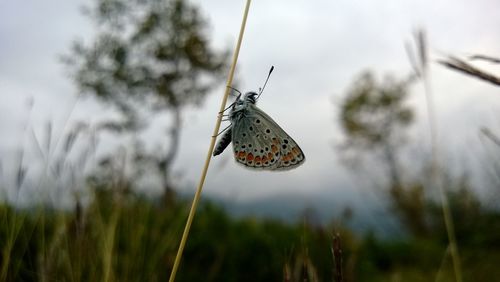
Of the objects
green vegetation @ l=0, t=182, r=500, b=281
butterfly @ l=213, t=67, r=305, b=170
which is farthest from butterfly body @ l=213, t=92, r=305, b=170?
green vegetation @ l=0, t=182, r=500, b=281

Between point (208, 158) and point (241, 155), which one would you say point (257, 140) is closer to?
point (241, 155)

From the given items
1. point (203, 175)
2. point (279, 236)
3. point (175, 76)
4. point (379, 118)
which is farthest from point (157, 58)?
point (203, 175)

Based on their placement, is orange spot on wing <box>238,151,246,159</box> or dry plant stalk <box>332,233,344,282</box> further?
orange spot on wing <box>238,151,246,159</box>

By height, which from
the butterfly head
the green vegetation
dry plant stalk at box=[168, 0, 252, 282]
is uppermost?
the butterfly head

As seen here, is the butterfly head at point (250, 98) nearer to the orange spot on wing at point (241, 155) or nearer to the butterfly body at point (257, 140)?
the butterfly body at point (257, 140)

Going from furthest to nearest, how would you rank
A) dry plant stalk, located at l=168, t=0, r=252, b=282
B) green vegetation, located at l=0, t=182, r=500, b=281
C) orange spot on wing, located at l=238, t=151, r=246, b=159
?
green vegetation, located at l=0, t=182, r=500, b=281 → orange spot on wing, located at l=238, t=151, r=246, b=159 → dry plant stalk, located at l=168, t=0, r=252, b=282

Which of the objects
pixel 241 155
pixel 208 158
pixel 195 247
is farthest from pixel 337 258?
pixel 195 247

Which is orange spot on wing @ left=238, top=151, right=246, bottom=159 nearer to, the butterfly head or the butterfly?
the butterfly

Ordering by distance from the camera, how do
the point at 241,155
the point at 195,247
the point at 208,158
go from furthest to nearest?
1. the point at 195,247
2. the point at 241,155
3. the point at 208,158
